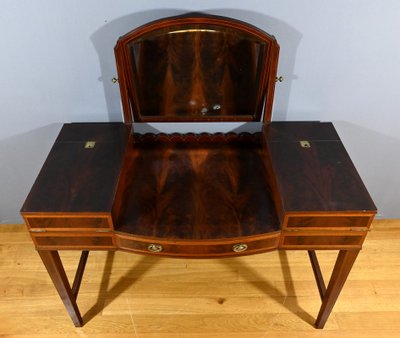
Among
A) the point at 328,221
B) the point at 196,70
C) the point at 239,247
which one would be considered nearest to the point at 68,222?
the point at 239,247

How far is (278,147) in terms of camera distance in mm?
1104

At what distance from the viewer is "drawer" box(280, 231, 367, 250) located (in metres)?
0.96

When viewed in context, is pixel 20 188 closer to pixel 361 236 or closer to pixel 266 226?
pixel 266 226

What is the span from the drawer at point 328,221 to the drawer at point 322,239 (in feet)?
0.09

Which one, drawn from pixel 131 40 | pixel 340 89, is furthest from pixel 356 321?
pixel 131 40

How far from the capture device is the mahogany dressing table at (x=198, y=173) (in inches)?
36.7

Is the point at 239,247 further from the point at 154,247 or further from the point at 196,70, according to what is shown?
the point at 196,70

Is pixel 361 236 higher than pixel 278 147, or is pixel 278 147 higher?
pixel 278 147

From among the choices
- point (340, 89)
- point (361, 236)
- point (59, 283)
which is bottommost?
point (59, 283)

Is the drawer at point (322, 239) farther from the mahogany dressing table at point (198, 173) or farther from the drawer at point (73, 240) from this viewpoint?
the drawer at point (73, 240)

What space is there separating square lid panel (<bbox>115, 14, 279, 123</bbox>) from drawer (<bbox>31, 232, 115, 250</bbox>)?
395mm

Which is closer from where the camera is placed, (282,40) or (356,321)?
(282,40)

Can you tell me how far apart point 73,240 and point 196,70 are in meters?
0.59

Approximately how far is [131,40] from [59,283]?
0.77 metres
